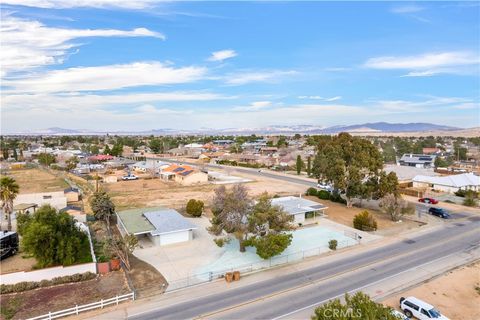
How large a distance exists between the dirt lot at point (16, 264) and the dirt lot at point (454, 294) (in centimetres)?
2891

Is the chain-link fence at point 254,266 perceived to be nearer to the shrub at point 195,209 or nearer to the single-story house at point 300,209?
the single-story house at point 300,209

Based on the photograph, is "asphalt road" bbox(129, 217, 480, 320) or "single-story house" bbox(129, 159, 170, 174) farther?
"single-story house" bbox(129, 159, 170, 174)

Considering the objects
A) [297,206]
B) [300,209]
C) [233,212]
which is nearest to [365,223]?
[300,209]

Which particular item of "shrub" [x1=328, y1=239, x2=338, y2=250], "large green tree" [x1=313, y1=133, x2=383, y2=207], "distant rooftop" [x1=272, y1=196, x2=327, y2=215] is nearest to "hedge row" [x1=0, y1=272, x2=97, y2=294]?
"shrub" [x1=328, y1=239, x2=338, y2=250]

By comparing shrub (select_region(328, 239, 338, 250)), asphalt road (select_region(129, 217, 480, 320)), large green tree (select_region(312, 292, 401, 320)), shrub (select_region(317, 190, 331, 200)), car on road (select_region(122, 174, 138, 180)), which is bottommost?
asphalt road (select_region(129, 217, 480, 320))

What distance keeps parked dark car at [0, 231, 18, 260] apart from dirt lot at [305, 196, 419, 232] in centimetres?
3603

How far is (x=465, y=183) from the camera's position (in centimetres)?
5981

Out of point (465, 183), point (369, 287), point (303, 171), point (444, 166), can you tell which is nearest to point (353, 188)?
point (369, 287)

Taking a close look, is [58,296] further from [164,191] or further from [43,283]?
[164,191]

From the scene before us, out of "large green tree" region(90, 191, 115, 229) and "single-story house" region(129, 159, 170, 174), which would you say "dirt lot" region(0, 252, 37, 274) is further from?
"single-story house" region(129, 159, 170, 174)

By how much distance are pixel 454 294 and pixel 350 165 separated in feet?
82.1

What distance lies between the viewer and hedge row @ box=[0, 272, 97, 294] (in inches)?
960

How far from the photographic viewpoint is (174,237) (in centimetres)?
3462

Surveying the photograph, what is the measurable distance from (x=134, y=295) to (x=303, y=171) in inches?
2986
